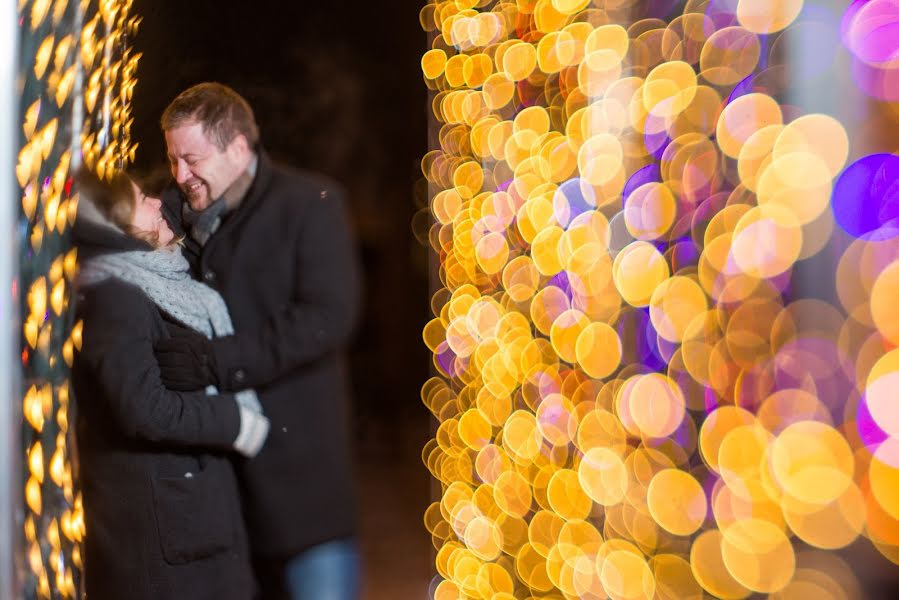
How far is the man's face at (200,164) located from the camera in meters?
0.80

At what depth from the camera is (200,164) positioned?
80 cm

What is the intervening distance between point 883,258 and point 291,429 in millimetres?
1602

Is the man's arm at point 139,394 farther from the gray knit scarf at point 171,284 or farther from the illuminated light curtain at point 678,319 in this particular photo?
the illuminated light curtain at point 678,319

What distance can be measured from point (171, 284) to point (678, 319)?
149 centimetres

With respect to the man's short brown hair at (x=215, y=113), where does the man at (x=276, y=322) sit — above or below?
below

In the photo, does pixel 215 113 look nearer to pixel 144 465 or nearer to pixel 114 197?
pixel 114 197

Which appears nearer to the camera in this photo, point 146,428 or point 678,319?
point 146,428

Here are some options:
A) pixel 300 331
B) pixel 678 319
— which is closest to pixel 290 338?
pixel 300 331

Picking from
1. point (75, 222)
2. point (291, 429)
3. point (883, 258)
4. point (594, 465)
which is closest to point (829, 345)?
point (883, 258)

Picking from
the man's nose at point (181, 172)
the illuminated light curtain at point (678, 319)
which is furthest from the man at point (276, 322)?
the illuminated light curtain at point (678, 319)

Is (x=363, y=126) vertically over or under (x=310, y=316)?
over

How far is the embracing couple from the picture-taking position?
80 cm

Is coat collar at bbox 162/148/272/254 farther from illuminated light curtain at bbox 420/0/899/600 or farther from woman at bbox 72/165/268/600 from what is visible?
illuminated light curtain at bbox 420/0/899/600

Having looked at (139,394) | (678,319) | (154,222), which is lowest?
(678,319)
